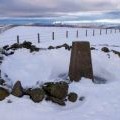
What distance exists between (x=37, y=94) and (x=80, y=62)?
2.66 metres

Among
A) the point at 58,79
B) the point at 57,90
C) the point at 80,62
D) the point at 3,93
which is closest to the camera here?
the point at 3,93

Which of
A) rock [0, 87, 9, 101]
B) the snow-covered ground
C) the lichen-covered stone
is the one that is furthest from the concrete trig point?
rock [0, 87, 9, 101]

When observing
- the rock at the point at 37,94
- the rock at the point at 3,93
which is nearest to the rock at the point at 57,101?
the rock at the point at 37,94

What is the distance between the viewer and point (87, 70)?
37.9ft

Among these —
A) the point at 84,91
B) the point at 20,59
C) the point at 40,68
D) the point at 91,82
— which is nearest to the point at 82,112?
the point at 84,91

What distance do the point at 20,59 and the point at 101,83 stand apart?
468 cm

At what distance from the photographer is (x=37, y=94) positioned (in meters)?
9.19

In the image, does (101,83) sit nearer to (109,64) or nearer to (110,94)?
(110,94)

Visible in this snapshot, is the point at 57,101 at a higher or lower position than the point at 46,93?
lower

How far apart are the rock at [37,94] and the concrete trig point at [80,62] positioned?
7.79ft

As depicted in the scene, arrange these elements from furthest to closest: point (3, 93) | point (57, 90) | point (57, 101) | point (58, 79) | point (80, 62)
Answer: point (58, 79) → point (80, 62) → point (57, 90) → point (57, 101) → point (3, 93)

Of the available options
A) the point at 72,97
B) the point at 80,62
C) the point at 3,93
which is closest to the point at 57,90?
the point at 72,97

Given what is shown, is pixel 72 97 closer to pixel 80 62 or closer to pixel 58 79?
pixel 80 62

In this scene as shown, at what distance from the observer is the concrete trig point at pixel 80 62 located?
449 inches
